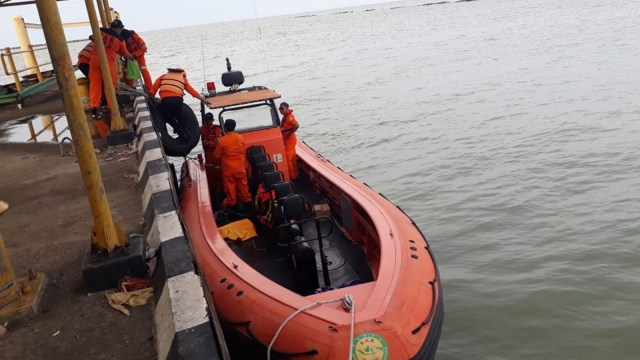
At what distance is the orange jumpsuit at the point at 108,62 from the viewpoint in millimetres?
7732

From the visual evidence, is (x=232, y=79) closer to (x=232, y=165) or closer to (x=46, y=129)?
(x=232, y=165)

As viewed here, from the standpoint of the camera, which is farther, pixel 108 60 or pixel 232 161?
pixel 108 60

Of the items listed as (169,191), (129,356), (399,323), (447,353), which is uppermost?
(169,191)

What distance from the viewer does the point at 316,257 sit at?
5484 millimetres

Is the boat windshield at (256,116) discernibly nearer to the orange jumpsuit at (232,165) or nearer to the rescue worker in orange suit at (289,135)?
the rescue worker in orange suit at (289,135)

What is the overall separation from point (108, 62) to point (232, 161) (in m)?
3.84

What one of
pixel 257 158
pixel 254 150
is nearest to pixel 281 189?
pixel 257 158

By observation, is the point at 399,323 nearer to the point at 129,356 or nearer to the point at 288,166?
the point at 129,356

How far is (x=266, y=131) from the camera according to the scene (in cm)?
655

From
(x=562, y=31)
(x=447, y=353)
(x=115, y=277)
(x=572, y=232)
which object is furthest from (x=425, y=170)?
(x=562, y=31)

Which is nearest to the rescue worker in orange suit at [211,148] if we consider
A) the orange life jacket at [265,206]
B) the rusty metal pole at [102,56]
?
the rusty metal pole at [102,56]

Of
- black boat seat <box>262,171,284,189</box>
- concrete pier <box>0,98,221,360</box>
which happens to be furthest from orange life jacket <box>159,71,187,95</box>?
black boat seat <box>262,171,284,189</box>

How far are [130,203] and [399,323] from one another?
2.92 m

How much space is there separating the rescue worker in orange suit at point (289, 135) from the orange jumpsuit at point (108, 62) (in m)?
2.97
